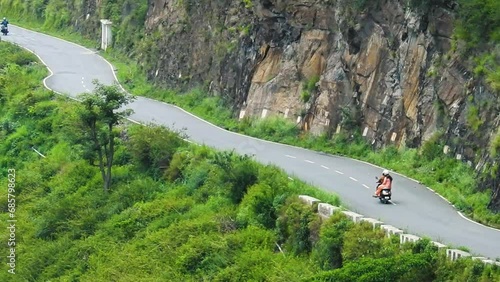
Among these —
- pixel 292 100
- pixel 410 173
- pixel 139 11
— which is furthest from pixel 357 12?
pixel 139 11

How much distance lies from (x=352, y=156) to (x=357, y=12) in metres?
5.13

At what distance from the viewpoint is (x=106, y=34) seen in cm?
6381

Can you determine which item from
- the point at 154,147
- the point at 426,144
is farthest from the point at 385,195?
the point at 154,147

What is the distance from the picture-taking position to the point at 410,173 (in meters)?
31.4

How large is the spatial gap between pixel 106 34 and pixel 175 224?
33612 millimetres

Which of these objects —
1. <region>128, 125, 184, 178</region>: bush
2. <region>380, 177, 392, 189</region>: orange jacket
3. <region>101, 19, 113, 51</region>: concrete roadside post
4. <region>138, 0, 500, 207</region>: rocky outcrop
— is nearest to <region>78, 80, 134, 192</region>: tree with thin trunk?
<region>128, 125, 184, 178</region>: bush

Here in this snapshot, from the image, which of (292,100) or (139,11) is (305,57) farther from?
(139,11)

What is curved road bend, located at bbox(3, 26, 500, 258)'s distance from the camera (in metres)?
24.8

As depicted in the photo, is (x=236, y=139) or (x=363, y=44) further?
(x=236, y=139)

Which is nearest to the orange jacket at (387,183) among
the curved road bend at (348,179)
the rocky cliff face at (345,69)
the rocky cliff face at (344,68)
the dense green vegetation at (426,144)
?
the curved road bend at (348,179)

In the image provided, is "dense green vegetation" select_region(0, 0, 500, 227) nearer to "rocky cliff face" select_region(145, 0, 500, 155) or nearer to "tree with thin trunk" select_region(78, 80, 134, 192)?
"rocky cliff face" select_region(145, 0, 500, 155)

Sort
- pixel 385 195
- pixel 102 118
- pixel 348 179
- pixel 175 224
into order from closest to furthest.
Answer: pixel 385 195, pixel 348 179, pixel 175 224, pixel 102 118

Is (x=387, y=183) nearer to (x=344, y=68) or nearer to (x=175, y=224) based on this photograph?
(x=175, y=224)

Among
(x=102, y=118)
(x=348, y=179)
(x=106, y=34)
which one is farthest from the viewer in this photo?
(x=106, y=34)
